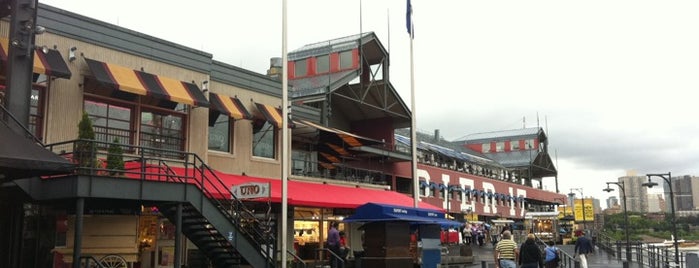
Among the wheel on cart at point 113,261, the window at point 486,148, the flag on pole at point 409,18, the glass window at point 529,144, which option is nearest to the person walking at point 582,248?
the flag on pole at point 409,18

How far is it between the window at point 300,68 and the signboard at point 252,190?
1891cm

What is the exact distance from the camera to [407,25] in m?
25.7

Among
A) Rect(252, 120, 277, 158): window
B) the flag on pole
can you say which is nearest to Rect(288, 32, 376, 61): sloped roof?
the flag on pole

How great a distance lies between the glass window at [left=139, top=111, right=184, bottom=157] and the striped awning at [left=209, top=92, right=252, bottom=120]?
47.6 inches

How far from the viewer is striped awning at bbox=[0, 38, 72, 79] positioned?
15.9 metres

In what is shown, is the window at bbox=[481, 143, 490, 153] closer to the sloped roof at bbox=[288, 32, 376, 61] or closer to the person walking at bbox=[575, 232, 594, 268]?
the sloped roof at bbox=[288, 32, 376, 61]

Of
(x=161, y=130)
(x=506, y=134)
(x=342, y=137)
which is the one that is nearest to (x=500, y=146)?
(x=506, y=134)

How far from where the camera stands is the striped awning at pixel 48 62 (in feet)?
52.3

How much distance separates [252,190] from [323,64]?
18.9 metres

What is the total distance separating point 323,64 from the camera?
34469 millimetres

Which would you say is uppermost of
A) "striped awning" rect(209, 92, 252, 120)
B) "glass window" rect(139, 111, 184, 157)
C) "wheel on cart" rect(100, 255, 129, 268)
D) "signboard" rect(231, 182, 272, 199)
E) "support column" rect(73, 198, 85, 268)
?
"striped awning" rect(209, 92, 252, 120)

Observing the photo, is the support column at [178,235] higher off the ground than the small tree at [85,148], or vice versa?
the small tree at [85,148]

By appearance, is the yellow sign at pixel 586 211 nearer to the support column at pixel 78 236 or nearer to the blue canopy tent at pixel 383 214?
the blue canopy tent at pixel 383 214

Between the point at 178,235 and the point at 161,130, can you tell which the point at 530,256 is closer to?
the point at 178,235
